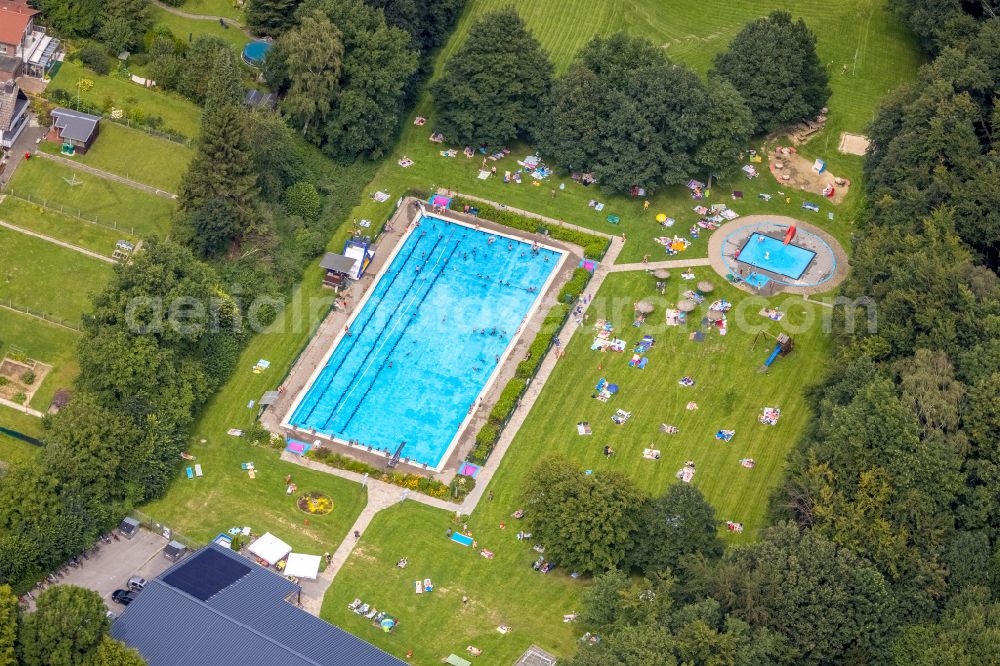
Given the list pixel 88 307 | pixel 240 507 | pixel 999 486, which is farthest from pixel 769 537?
pixel 88 307

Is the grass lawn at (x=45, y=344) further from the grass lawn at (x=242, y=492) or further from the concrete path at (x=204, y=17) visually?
the concrete path at (x=204, y=17)

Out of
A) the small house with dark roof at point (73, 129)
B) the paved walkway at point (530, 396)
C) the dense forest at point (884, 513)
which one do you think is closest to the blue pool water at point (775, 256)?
the dense forest at point (884, 513)

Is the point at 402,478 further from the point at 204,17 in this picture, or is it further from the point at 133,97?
the point at 204,17

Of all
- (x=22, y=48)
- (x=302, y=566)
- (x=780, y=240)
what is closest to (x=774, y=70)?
(x=780, y=240)

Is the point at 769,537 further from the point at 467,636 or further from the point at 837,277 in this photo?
the point at 837,277

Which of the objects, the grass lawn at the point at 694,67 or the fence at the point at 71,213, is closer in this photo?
the fence at the point at 71,213

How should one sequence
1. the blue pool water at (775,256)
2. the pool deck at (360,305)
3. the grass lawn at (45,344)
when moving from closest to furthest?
the grass lawn at (45,344), the pool deck at (360,305), the blue pool water at (775,256)

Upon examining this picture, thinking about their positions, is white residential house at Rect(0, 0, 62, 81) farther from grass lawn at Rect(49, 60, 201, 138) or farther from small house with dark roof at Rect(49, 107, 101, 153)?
small house with dark roof at Rect(49, 107, 101, 153)
